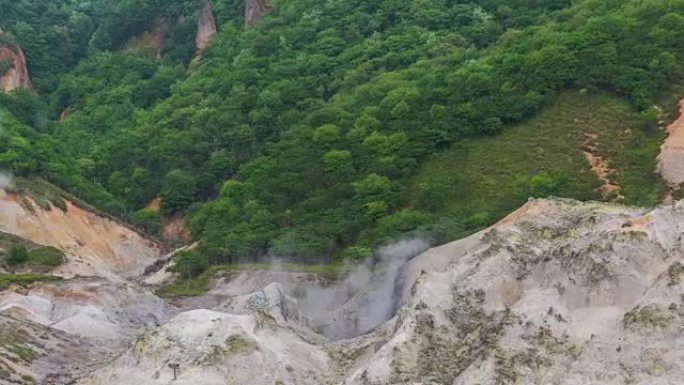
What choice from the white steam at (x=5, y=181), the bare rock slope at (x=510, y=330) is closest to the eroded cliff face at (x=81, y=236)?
the white steam at (x=5, y=181)

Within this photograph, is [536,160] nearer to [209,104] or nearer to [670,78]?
[670,78]

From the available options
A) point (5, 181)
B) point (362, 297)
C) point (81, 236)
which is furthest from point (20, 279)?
point (5, 181)

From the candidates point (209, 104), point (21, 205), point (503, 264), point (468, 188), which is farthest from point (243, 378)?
point (209, 104)

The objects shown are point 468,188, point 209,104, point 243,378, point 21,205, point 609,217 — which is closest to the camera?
point 243,378

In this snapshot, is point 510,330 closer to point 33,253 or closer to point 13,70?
point 33,253

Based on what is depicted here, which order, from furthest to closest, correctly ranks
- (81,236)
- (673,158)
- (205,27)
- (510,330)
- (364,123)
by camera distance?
(205,27), (364,123), (81,236), (673,158), (510,330)
